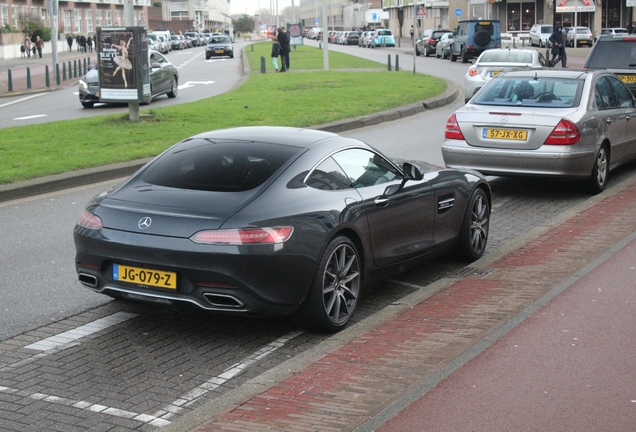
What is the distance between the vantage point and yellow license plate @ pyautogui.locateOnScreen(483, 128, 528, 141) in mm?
10602

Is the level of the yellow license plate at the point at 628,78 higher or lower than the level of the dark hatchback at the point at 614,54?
lower

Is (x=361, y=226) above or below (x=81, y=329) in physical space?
above

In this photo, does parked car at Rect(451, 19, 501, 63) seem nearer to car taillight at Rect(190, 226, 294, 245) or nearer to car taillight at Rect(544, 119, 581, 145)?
car taillight at Rect(544, 119, 581, 145)

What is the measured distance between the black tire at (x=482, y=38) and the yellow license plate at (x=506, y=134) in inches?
1512

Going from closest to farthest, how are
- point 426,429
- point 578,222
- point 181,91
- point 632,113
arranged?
point 426,429
point 578,222
point 632,113
point 181,91

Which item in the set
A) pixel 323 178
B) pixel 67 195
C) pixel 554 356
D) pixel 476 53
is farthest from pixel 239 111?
pixel 476 53

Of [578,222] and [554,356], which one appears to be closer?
[554,356]

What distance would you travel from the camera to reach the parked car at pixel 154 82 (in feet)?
78.0

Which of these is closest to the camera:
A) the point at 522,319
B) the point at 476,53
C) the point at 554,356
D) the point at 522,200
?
the point at 554,356

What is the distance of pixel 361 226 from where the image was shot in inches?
248

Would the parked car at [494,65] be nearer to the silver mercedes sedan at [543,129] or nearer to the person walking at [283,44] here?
the silver mercedes sedan at [543,129]

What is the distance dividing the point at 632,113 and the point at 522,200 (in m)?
2.32

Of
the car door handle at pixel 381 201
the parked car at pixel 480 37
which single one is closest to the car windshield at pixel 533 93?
the car door handle at pixel 381 201

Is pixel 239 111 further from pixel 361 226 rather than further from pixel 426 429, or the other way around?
pixel 426 429
